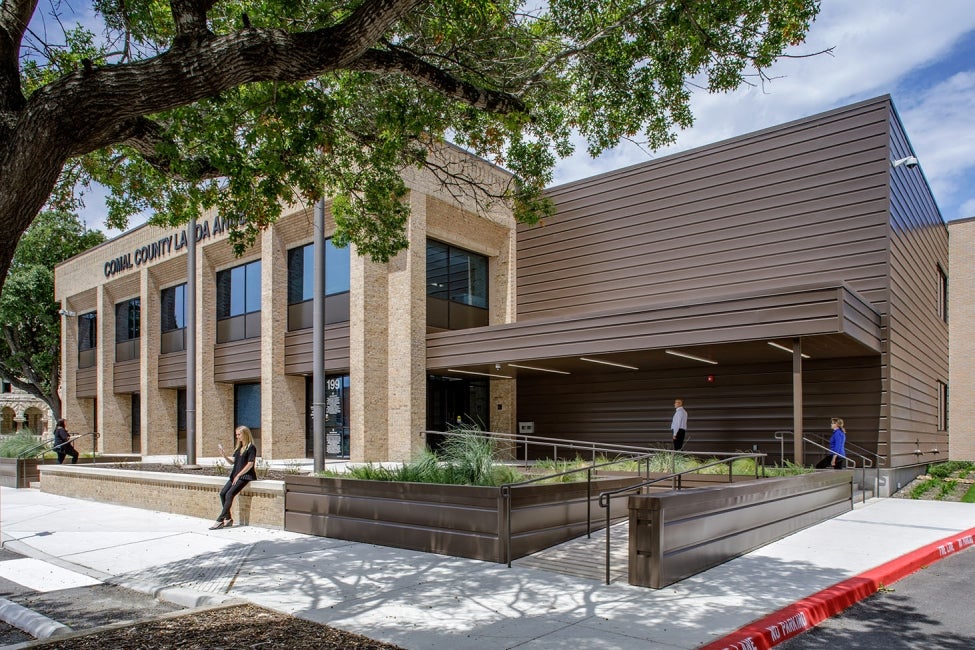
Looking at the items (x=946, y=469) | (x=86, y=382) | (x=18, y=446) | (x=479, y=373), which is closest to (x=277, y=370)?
(x=479, y=373)

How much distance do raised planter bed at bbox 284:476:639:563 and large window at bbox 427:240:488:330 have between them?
10767mm

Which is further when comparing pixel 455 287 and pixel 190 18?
pixel 455 287

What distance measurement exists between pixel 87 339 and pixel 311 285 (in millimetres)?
21064

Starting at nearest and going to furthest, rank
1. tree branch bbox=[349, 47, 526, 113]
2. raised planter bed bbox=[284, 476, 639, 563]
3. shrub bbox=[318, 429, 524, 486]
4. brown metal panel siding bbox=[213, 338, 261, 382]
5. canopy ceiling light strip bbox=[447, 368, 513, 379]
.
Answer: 1. tree branch bbox=[349, 47, 526, 113]
2. raised planter bed bbox=[284, 476, 639, 563]
3. shrub bbox=[318, 429, 524, 486]
4. canopy ceiling light strip bbox=[447, 368, 513, 379]
5. brown metal panel siding bbox=[213, 338, 261, 382]

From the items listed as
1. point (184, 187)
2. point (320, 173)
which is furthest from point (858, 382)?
point (184, 187)

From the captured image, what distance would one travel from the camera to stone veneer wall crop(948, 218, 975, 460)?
28094 mm

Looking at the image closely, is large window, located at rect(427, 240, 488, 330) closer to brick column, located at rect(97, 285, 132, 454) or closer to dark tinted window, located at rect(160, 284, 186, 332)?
dark tinted window, located at rect(160, 284, 186, 332)

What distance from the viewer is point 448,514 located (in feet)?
30.6

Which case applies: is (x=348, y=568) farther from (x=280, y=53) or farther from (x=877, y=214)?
(x=877, y=214)

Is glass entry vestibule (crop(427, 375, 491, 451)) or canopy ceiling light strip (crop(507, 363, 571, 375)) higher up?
canopy ceiling light strip (crop(507, 363, 571, 375))

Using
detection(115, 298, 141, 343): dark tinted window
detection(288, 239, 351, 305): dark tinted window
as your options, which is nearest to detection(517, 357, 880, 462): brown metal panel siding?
detection(288, 239, 351, 305): dark tinted window

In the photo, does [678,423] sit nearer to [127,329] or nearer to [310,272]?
[310,272]

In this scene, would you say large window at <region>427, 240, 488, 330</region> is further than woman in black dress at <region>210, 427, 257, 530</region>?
Yes

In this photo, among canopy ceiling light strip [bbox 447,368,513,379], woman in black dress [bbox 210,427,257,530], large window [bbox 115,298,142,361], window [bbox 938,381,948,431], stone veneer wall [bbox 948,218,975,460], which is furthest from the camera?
large window [bbox 115,298,142,361]
